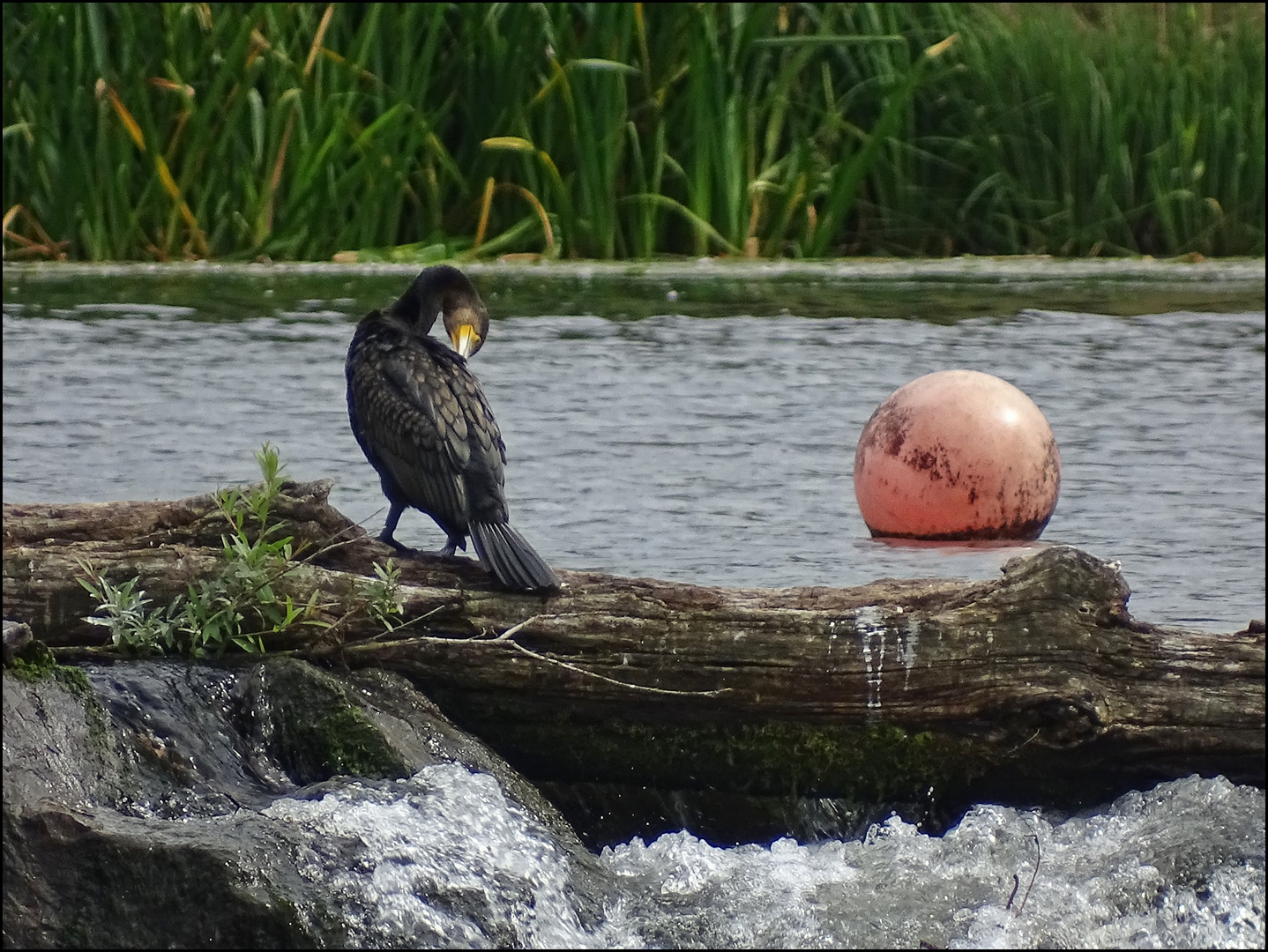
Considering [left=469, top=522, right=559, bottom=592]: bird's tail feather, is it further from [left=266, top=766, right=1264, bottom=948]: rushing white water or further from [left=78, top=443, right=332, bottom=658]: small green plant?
[left=266, top=766, right=1264, bottom=948]: rushing white water

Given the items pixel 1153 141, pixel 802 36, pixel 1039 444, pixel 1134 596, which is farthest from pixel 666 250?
pixel 1134 596

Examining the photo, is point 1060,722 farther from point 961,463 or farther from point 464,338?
point 961,463

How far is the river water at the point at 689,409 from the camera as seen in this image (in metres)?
6.00

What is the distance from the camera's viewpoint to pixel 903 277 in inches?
499

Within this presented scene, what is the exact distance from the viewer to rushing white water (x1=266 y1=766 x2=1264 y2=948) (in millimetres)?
3541

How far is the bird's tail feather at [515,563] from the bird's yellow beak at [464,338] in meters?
1.06

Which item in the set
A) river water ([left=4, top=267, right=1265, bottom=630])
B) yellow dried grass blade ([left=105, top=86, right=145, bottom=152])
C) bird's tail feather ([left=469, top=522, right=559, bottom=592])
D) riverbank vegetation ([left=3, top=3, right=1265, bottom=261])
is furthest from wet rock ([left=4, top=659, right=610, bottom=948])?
riverbank vegetation ([left=3, top=3, right=1265, bottom=261])

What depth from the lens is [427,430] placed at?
4523 millimetres

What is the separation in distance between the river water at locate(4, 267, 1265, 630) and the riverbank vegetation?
1.71ft

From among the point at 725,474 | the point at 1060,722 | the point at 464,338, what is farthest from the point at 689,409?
the point at 1060,722

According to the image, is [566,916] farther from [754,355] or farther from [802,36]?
A: [802,36]

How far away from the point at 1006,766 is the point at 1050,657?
9.5 inches

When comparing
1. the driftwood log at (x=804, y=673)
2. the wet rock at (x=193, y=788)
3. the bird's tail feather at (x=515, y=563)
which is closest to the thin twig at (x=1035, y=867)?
the driftwood log at (x=804, y=673)

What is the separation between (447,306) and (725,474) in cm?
227
